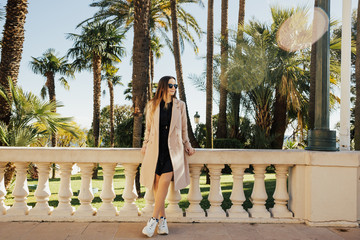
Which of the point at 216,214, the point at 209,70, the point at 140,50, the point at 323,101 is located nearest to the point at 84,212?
the point at 216,214

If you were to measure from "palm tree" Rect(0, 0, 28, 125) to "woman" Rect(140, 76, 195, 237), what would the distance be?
616 centimetres

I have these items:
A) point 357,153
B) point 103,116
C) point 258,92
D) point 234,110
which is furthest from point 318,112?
point 103,116

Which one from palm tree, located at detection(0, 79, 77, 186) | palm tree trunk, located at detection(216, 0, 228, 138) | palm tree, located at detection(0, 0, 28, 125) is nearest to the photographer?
palm tree, located at detection(0, 79, 77, 186)

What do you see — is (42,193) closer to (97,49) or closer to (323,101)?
(323,101)

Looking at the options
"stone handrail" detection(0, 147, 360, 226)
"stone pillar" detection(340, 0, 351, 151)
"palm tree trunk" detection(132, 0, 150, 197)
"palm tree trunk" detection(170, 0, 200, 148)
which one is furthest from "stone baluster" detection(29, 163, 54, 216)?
"palm tree trunk" detection(170, 0, 200, 148)

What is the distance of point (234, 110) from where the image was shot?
18609 mm

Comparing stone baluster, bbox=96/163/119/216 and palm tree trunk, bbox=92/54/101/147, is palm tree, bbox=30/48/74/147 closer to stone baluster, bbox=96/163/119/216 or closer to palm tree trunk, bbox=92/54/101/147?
palm tree trunk, bbox=92/54/101/147

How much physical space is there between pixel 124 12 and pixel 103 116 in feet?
90.9

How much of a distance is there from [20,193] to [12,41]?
18.7 ft

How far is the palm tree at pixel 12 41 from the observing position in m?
8.16

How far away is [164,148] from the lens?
3703 mm

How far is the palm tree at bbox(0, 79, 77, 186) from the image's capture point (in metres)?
6.85

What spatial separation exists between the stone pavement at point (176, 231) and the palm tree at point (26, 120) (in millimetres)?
3250

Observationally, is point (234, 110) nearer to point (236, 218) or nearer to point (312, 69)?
point (312, 69)
